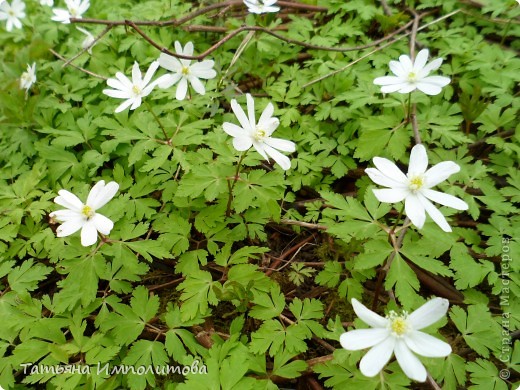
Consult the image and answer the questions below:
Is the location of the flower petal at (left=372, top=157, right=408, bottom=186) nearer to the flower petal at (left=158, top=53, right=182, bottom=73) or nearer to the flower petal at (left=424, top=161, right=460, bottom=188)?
the flower petal at (left=424, top=161, right=460, bottom=188)

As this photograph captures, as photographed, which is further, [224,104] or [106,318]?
[224,104]

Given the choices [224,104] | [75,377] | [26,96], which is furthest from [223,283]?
[26,96]

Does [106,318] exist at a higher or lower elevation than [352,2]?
lower

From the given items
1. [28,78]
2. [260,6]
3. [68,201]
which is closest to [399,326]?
[68,201]

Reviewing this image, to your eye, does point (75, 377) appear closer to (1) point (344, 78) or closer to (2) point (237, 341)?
(2) point (237, 341)

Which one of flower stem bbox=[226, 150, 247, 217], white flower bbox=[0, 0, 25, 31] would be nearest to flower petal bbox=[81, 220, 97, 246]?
flower stem bbox=[226, 150, 247, 217]

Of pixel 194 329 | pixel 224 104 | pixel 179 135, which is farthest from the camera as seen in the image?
pixel 224 104

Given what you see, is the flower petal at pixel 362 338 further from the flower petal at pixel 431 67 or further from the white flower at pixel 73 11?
the white flower at pixel 73 11
